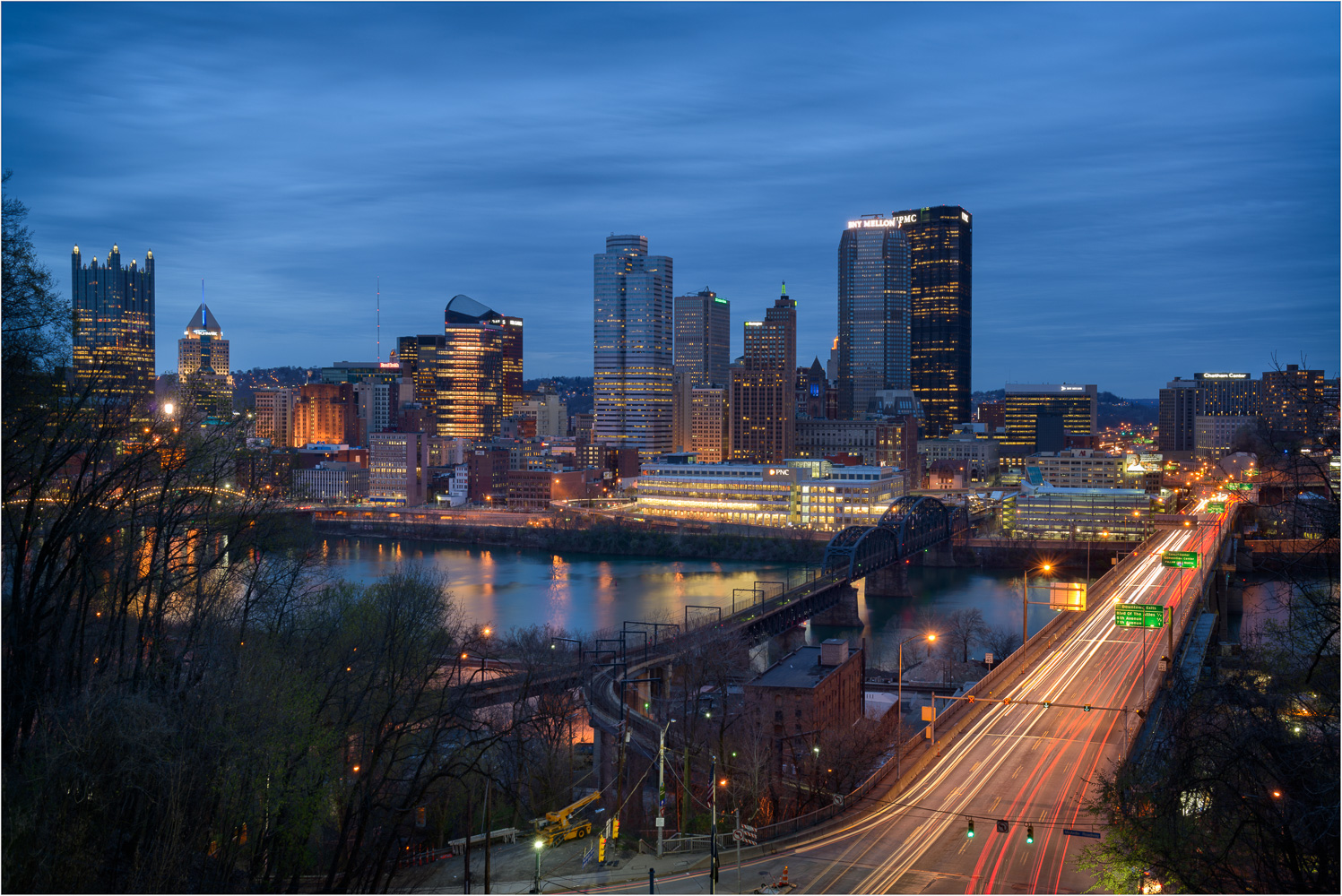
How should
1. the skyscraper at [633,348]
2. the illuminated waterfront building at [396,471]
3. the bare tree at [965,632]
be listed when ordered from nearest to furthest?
the bare tree at [965,632] → the illuminated waterfront building at [396,471] → the skyscraper at [633,348]

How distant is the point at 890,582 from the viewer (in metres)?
33.0

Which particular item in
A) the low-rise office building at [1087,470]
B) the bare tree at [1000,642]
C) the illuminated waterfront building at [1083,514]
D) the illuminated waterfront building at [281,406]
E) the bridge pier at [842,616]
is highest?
the illuminated waterfront building at [281,406]

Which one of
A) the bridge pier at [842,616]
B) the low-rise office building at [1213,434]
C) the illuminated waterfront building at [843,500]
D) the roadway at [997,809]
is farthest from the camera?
the low-rise office building at [1213,434]

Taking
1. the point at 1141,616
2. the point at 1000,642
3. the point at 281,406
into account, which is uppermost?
the point at 281,406

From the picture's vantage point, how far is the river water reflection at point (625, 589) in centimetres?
2533

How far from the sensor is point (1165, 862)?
19.6 ft

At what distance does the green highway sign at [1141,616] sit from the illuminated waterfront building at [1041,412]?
3552 inches

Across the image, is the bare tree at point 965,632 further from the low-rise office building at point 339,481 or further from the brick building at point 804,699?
the low-rise office building at point 339,481

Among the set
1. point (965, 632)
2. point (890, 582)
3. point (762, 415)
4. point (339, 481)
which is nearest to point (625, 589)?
point (890, 582)

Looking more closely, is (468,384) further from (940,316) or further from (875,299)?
(875,299)

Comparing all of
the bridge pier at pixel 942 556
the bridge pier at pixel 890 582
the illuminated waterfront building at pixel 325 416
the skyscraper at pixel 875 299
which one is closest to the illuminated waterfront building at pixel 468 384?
the illuminated waterfront building at pixel 325 416

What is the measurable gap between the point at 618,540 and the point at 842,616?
56.1 ft

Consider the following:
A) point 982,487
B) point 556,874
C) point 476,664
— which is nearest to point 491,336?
point 982,487

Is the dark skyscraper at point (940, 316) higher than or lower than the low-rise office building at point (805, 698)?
higher
